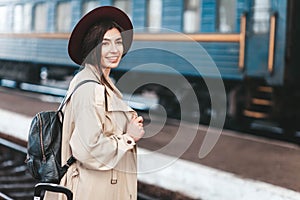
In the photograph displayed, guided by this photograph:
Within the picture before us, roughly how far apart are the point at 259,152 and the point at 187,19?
3.14 meters

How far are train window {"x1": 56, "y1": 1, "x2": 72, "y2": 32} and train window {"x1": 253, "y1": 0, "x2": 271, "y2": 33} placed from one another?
193 inches

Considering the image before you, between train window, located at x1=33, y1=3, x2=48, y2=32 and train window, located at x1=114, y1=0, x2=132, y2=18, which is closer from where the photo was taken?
train window, located at x1=114, y1=0, x2=132, y2=18

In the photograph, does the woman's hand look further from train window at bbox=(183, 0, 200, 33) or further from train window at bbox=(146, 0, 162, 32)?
train window at bbox=(146, 0, 162, 32)

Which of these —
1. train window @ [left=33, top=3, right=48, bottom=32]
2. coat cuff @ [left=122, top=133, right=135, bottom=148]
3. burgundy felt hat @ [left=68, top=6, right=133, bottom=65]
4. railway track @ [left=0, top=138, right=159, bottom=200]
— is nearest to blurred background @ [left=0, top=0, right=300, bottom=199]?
railway track @ [left=0, top=138, right=159, bottom=200]

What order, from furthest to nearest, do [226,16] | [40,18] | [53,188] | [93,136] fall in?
[40,18] → [226,16] → [53,188] → [93,136]

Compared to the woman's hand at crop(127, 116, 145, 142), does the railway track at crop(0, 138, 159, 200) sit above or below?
below

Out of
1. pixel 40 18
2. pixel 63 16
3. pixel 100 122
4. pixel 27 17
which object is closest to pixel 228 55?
pixel 63 16

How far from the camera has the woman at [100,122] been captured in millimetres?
1733

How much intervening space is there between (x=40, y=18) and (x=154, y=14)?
432cm

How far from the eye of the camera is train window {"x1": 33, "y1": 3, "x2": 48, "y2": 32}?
12.4 m

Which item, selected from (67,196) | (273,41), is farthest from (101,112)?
(273,41)

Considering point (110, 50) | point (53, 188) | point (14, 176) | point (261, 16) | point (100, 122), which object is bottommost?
point (14, 176)

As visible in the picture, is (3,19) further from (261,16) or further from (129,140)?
(129,140)

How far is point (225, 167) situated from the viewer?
5891mm
